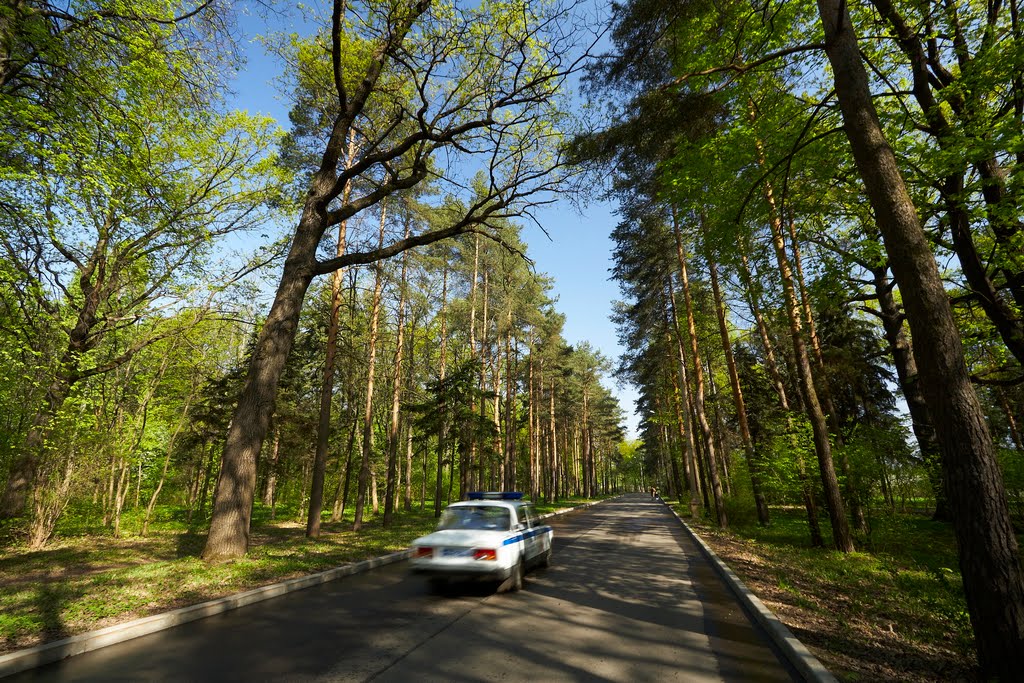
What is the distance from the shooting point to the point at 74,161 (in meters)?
9.91

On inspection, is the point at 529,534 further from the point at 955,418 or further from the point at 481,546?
the point at 955,418

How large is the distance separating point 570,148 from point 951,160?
22.6 feet

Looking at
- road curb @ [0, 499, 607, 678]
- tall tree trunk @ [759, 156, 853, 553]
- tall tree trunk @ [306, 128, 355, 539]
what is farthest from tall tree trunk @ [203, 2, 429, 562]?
tall tree trunk @ [759, 156, 853, 553]

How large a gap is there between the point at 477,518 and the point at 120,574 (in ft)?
20.9

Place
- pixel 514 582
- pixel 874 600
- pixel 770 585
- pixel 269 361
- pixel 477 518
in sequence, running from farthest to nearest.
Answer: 1. pixel 269 361
2. pixel 477 518
3. pixel 770 585
4. pixel 514 582
5. pixel 874 600

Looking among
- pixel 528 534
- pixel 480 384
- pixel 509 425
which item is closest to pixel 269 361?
pixel 528 534

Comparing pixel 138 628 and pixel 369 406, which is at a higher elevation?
pixel 369 406

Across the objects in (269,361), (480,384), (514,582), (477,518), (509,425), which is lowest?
(514,582)

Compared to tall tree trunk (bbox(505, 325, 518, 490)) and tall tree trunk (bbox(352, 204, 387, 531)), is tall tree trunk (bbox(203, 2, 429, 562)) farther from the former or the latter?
tall tree trunk (bbox(505, 325, 518, 490))

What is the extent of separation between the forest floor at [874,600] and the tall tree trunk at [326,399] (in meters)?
11.8

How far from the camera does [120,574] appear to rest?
7.64 metres

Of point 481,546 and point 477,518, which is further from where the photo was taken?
point 477,518

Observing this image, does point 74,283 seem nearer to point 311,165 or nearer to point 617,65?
point 311,165

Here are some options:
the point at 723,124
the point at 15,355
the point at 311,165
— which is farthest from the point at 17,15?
the point at 723,124
